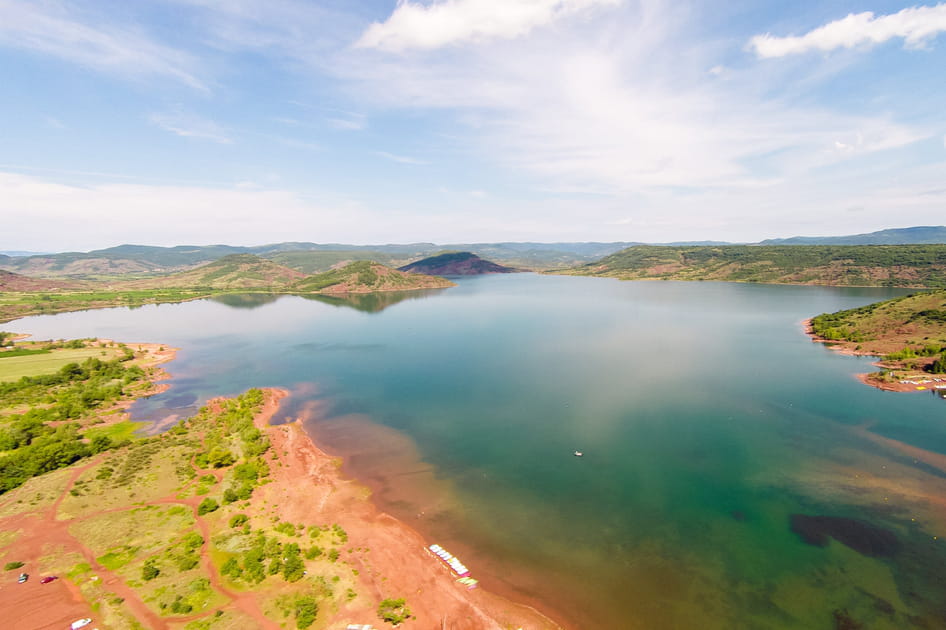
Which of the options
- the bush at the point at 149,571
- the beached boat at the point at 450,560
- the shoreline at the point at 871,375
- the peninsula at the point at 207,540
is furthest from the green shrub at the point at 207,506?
the shoreline at the point at 871,375

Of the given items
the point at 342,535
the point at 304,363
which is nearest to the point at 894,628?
the point at 342,535

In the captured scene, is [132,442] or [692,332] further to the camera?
[692,332]

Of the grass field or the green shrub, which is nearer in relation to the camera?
the green shrub

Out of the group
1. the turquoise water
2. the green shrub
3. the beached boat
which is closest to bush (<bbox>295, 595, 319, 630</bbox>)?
the beached boat

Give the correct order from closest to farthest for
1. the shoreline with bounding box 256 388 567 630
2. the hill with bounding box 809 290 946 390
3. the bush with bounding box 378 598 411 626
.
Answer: the bush with bounding box 378 598 411 626 → the shoreline with bounding box 256 388 567 630 → the hill with bounding box 809 290 946 390

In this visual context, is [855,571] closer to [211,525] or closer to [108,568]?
[211,525]

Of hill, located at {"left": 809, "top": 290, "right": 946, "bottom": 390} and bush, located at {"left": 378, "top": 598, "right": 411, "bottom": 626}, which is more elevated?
hill, located at {"left": 809, "top": 290, "right": 946, "bottom": 390}

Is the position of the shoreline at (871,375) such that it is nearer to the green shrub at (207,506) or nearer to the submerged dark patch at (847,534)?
the submerged dark patch at (847,534)

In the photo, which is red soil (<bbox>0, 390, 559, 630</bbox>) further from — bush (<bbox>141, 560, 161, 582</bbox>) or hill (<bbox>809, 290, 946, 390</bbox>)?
hill (<bbox>809, 290, 946, 390</bbox>)
